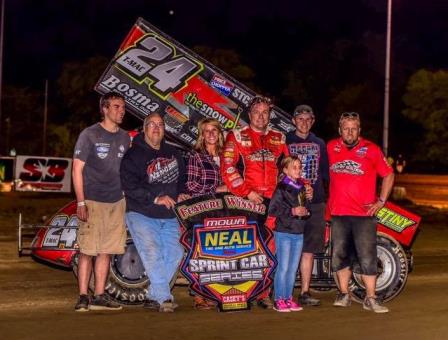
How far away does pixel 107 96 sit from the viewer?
807cm

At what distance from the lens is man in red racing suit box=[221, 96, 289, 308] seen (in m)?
8.09

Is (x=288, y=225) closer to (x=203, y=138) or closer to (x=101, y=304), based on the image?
(x=203, y=138)

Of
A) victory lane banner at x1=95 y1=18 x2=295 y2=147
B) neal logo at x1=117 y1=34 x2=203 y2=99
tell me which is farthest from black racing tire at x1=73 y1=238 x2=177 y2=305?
neal logo at x1=117 y1=34 x2=203 y2=99

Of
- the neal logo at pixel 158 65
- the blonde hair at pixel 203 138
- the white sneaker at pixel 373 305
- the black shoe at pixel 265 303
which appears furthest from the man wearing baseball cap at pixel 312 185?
the neal logo at pixel 158 65

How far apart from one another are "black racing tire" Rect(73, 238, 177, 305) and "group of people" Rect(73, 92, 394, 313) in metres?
0.17

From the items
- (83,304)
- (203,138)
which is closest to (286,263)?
(203,138)

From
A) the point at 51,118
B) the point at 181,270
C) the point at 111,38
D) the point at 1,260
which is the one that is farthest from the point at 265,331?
the point at 111,38

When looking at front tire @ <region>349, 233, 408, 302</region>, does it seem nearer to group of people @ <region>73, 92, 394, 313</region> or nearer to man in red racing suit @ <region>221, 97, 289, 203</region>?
group of people @ <region>73, 92, 394, 313</region>

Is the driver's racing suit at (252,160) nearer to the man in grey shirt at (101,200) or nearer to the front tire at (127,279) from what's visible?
the man in grey shirt at (101,200)

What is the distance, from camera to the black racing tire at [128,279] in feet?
27.1

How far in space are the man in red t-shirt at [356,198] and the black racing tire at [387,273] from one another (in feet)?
1.16

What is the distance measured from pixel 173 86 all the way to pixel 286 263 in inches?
99.3

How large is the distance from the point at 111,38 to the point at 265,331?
104m

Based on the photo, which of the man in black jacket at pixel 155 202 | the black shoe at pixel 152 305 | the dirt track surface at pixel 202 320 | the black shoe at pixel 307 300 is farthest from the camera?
the black shoe at pixel 307 300
